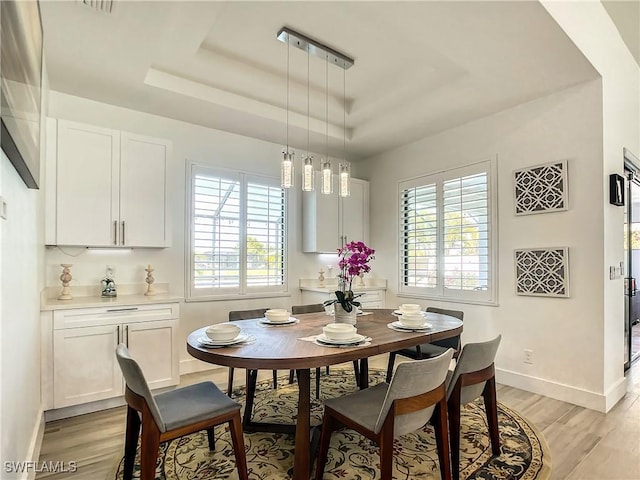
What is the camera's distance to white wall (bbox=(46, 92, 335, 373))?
345 centimetres

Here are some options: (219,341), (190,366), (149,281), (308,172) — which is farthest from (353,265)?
(190,366)

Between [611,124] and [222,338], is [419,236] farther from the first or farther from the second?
[222,338]

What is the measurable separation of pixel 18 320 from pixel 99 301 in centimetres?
128

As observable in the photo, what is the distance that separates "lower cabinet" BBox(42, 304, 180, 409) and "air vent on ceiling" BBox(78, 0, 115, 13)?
7.14ft

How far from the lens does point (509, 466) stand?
2160mm

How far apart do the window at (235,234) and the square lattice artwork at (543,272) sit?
2.72 m

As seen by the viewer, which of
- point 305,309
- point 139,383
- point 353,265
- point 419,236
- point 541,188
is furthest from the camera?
point 419,236

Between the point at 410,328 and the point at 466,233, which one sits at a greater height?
the point at 466,233

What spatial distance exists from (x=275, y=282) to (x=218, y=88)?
2.34m

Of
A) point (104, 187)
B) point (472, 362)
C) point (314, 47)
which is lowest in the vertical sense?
point (472, 362)

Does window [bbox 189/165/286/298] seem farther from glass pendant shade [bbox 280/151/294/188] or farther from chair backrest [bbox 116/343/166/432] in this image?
chair backrest [bbox 116/343/166/432]

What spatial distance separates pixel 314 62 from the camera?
11.1 feet

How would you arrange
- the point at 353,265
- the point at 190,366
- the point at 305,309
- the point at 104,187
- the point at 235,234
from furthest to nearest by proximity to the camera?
the point at 235,234 < the point at 190,366 < the point at 305,309 < the point at 104,187 < the point at 353,265

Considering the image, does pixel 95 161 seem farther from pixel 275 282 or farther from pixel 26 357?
pixel 275 282
